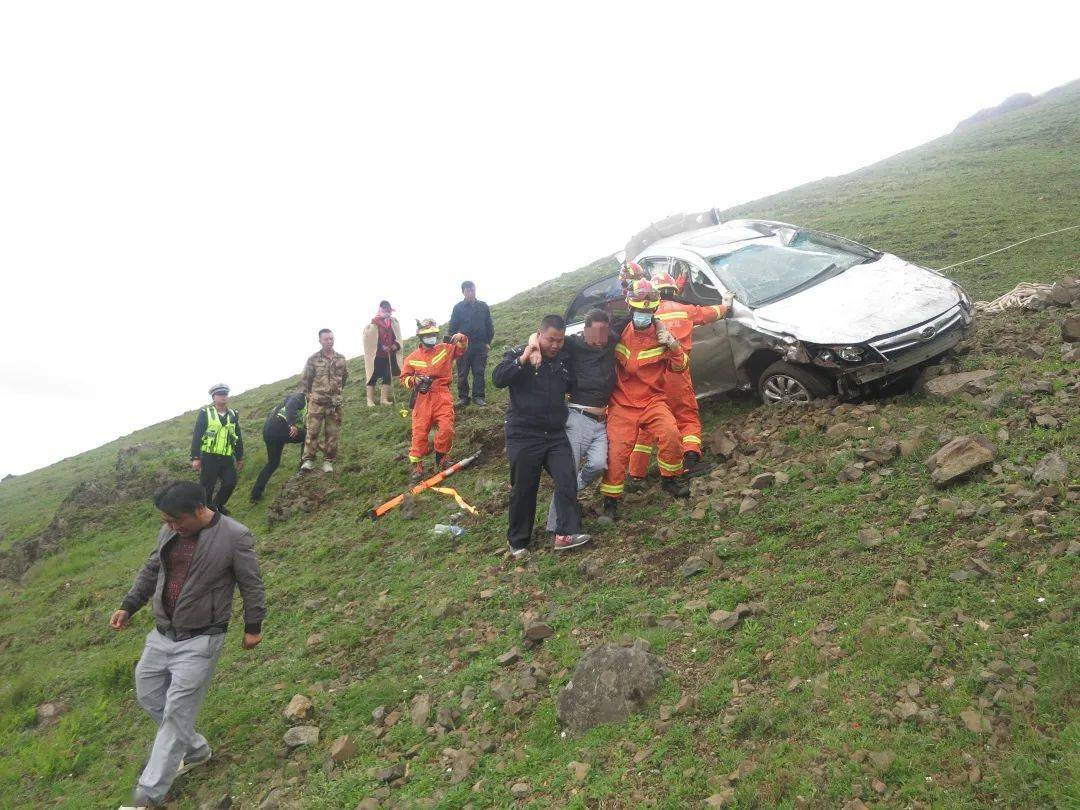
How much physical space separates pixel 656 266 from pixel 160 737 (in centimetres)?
622

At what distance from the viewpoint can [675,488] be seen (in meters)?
6.48

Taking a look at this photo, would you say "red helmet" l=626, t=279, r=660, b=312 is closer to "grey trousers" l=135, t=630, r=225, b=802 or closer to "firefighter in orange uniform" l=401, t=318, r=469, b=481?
"firefighter in orange uniform" l=401, t=318, r=469, b=481

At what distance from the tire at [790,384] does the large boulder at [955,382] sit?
0.79 m

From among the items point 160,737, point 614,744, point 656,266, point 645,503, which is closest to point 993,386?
point 645,503

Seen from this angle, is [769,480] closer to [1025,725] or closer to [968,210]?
[1025,725]

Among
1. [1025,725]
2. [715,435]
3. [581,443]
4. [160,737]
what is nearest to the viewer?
[1025,725]

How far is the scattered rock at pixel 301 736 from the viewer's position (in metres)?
4.71

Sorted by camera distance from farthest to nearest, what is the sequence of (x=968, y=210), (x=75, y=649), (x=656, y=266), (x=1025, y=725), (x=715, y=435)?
(x=968, y=210)
(x=656, y=266)
(x=75, y=649)
(x=715, y=435)
(x=1025, y=725)

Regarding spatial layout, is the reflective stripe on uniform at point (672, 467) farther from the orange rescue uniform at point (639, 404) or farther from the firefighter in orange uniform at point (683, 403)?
the firefighter in orange uniform at point (683, 403)

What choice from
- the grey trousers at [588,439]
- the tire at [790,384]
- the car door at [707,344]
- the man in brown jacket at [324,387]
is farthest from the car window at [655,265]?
the man in brown jacket at [324,387]

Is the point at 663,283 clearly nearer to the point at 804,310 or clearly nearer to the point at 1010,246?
the point at 804,310

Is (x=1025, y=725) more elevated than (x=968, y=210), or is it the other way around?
(x=968, y=210)

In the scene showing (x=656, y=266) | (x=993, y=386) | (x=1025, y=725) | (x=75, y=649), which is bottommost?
(x=1025, y=725)

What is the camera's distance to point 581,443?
6363mm
